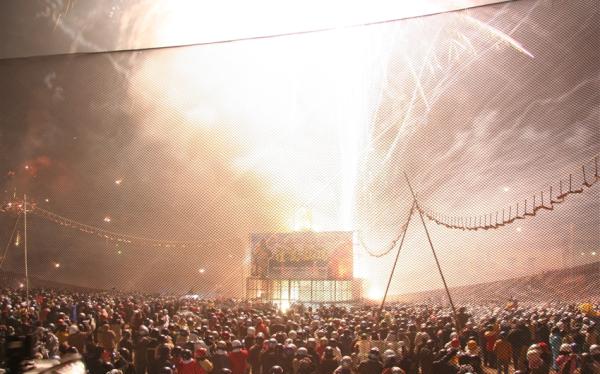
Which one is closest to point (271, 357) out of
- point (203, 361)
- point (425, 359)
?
point (203, 361)

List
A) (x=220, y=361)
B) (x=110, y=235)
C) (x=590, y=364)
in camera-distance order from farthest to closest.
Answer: (x=110, y=235), (x=220, y=361), (x=590, y=364)

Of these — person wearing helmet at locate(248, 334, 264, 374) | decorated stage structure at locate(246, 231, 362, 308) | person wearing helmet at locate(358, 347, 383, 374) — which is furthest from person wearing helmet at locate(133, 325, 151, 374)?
decorated stage structure at locate(246, 231, 362, 308)

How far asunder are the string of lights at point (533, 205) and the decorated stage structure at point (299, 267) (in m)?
3.47

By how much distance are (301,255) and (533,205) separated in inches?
283

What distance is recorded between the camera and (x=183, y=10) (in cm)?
659

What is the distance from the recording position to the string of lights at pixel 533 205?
779 cm

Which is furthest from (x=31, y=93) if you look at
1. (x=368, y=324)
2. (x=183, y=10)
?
(x=368, y=324)

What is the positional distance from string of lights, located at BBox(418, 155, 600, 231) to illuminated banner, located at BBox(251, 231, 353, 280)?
11.9ft

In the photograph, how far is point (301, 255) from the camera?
14.1 m

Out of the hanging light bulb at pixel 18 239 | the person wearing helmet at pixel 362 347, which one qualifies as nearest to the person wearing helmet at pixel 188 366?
the person wearing helmet at pixel 362 347

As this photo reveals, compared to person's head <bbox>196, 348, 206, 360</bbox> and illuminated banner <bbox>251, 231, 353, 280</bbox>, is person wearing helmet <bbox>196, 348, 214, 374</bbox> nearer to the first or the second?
person's head <bbox>196, 348, 206, 360</bbox>

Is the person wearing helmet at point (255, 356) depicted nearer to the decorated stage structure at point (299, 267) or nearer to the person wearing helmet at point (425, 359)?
the person wearing helmet at point (425, 359)

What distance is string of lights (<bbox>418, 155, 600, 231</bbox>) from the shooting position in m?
7.79

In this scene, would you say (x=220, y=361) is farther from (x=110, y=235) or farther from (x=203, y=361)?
(x=110, y=235)
